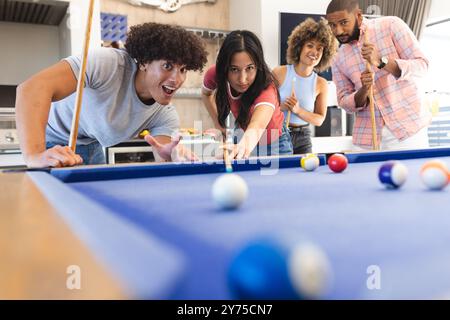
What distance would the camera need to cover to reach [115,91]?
1.88m

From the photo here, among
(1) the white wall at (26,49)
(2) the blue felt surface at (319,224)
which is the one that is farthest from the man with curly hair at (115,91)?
(1) the white wall at (26,49)

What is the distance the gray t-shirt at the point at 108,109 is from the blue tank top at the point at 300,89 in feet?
3.64

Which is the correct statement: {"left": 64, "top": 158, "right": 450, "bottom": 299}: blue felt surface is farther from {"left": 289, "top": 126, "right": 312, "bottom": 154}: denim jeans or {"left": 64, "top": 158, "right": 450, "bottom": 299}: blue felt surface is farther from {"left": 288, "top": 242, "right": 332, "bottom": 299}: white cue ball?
{"left": 289, "top": 126, "right": 312, "bottom": 154}: denim jeans

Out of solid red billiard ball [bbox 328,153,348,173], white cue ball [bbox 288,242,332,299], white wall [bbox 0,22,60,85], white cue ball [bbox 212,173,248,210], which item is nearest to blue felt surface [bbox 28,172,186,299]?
white cue ball [bbox 288,242,332,299]

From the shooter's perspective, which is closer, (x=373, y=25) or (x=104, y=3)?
(x=373, y=25)

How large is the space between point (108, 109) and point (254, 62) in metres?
0.78

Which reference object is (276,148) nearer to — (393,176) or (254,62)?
(254,62)

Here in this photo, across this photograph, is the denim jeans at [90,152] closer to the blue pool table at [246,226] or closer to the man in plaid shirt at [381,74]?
the blue pool table at [246,226]
